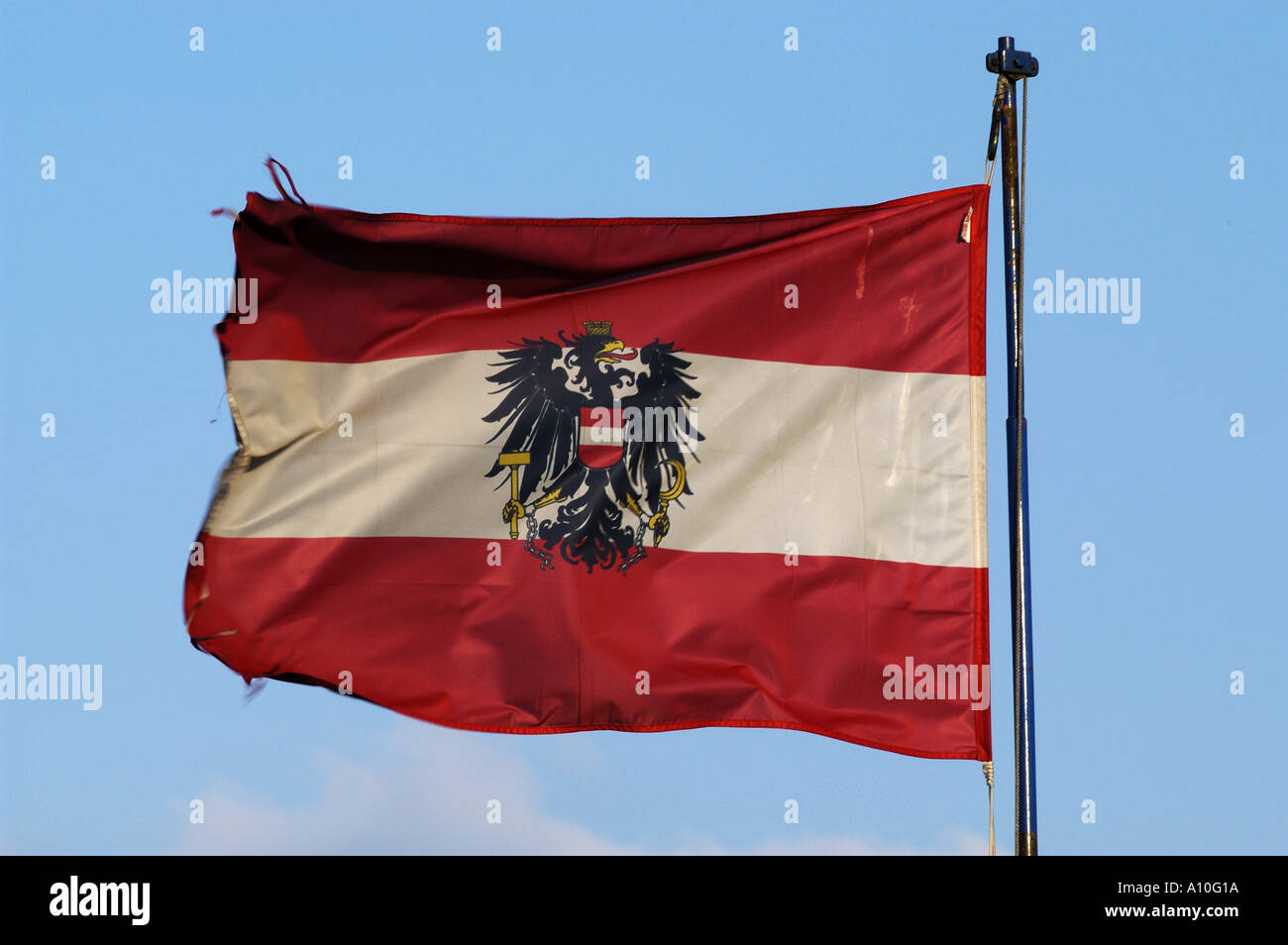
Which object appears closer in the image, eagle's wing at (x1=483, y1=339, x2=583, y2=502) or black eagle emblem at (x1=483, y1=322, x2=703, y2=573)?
black eagle emblem at (x1=483, y1=322, x2=703, y2=573)

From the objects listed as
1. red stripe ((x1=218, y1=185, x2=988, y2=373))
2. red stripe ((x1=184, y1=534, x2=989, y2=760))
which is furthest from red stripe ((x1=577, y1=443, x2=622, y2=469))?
red stripe ((x1=218, y1=185, x2=988, y2=373))

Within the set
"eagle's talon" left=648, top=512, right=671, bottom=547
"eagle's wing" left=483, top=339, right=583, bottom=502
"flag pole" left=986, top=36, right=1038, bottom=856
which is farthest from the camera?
"eagle's wing" left=483, top=339, right=583, bottom=502

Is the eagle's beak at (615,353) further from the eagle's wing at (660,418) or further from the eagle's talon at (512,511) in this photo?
the eagle's talon at (512,511)

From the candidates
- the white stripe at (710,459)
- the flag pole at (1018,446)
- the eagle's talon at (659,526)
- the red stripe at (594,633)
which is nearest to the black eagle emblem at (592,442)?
the eagle's talon at (659,526)

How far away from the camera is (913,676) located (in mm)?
14000

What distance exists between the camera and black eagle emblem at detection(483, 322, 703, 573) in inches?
571

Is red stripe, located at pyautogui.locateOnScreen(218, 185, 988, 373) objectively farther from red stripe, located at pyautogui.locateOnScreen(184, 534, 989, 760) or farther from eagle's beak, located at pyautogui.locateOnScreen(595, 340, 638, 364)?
red stripe, located at pyautogui.locateOnScreen(184, 534, 989, 760)

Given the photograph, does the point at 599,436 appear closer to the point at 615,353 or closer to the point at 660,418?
the point at 660,418

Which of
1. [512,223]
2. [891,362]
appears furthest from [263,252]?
[891,362]

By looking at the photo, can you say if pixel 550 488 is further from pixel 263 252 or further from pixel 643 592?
pixel 263 252

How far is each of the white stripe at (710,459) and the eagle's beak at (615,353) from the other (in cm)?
50

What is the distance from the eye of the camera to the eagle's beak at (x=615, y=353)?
48.5 ft

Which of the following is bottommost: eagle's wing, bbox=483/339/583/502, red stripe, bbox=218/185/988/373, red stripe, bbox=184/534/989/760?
red stripe, bbox=184/534/989/760

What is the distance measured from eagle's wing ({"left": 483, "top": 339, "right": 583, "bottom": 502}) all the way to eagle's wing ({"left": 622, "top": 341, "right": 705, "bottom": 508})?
469mm
